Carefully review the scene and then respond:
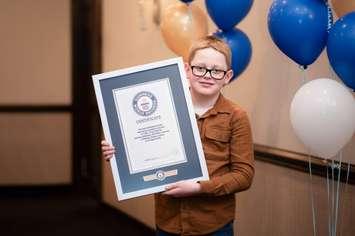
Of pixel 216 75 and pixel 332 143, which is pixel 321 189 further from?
pixel 216 75

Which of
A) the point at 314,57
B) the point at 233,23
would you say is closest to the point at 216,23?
the point at 233,23

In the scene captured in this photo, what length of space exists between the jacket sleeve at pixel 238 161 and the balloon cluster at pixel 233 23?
589mm

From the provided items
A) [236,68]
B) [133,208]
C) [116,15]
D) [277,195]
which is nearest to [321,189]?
[277,195]

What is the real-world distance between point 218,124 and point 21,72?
140 inches

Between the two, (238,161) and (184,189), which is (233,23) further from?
(184,189)

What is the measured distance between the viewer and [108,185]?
15.1 ft

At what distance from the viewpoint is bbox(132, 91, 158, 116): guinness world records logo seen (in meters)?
1.71

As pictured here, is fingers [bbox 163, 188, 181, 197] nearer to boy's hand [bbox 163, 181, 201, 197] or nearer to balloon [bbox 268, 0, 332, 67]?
boy's hand [bbox 163, 181, 201, 197]

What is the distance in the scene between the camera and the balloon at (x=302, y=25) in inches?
67.6

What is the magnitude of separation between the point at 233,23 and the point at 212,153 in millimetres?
730

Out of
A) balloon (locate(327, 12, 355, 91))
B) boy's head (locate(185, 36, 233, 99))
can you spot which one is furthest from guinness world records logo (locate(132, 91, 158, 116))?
balloon (locate(327, 12, 355, 91))

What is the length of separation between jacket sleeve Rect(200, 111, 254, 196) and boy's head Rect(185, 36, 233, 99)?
125 millimetres

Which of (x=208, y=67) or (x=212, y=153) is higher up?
(x=208, y=67)

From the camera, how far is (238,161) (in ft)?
5.58
